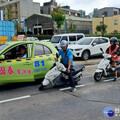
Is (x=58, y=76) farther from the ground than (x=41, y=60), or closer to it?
closer to it

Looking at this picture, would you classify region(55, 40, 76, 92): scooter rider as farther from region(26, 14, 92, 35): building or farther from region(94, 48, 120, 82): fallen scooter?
region(26, 14, 92, 35): building

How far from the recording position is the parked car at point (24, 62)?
575 cm

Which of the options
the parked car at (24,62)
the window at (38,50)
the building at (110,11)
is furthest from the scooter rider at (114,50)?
the building at (110,11)

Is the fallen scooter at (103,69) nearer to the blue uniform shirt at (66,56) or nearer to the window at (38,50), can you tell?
the blue uniform shirt at (66,56)

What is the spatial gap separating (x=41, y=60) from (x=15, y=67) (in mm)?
957

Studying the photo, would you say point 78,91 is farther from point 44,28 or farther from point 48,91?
point 44,28

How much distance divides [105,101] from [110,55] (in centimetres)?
235

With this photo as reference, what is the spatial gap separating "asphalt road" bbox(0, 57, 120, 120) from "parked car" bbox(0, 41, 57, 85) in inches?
18.0

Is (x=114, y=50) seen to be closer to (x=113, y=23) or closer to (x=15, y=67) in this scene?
(x=15, y=67)

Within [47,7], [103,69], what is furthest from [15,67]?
[47,7]

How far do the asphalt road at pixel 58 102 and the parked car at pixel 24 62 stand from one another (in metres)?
0.46

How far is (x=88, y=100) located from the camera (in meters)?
5.01

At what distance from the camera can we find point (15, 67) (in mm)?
5840

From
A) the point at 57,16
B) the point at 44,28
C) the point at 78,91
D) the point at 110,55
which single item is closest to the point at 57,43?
the point at 110,55
